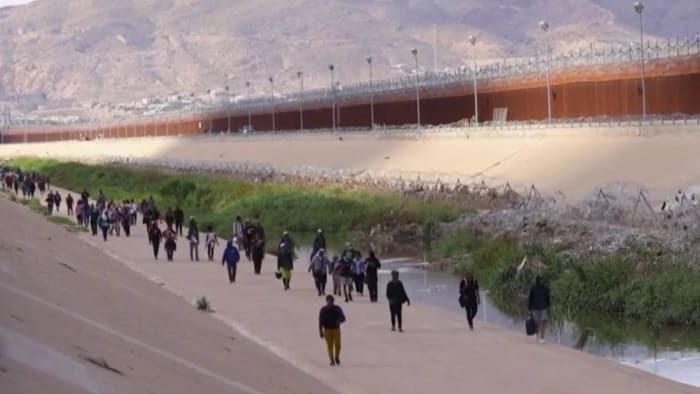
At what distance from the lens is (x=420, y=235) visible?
42.2m

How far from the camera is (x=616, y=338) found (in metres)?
23.8

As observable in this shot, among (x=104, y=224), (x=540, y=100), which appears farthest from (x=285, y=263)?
(x=540, y=100)

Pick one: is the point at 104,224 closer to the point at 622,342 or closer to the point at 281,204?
the point at 281,204

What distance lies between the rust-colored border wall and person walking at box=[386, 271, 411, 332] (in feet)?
119

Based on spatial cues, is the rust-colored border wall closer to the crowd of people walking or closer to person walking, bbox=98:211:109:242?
the crowd of people walking

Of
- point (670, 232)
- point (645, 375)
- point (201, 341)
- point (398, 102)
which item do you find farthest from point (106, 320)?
point (398, 102)

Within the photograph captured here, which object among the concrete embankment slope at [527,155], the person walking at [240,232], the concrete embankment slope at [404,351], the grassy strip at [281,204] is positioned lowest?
the concrete embankment slope at [404,351]

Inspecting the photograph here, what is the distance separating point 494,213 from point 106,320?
72.9 feet

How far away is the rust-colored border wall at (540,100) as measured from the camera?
5922 centimetres

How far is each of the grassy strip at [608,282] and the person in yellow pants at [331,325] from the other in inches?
257

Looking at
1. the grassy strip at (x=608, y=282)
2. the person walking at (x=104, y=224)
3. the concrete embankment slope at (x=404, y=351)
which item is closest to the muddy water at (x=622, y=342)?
the grassy strip at (x=608, y=282)

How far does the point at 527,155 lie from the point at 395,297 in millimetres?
35535

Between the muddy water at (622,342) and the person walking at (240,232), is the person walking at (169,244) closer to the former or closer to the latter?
the person walking at (240,232)

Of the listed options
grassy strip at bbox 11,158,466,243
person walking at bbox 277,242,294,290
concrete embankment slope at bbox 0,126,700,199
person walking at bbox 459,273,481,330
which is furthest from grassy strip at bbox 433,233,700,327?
grassy strip at bbox 11,158,466,243
